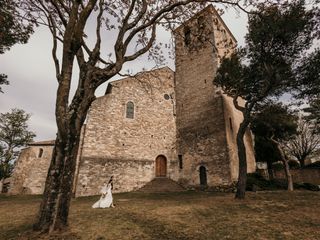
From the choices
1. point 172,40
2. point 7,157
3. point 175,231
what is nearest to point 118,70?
point 172,40

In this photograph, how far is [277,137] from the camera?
19.5 metres

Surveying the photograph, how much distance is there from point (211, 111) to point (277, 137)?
26.2 feet

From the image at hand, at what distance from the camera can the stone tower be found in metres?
15.6

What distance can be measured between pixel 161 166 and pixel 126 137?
14.6ft

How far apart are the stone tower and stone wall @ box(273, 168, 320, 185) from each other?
5851 mm

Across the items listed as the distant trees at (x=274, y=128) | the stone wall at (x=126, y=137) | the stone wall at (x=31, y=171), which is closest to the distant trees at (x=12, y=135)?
the stone wall at (x=31, y=171)

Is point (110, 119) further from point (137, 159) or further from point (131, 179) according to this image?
point (131, 179)

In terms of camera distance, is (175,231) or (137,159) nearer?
(175,231)

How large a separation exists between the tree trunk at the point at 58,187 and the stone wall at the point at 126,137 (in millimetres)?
9405

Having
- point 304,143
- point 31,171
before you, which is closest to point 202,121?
point 31,171

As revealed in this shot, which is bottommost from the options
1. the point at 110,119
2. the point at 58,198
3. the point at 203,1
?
the point at 58,198

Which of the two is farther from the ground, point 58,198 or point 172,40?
point 172,40

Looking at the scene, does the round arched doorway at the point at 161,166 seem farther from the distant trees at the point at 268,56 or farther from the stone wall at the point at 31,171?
the stone wall at the point at 31,171

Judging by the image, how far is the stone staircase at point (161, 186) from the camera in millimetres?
16312
